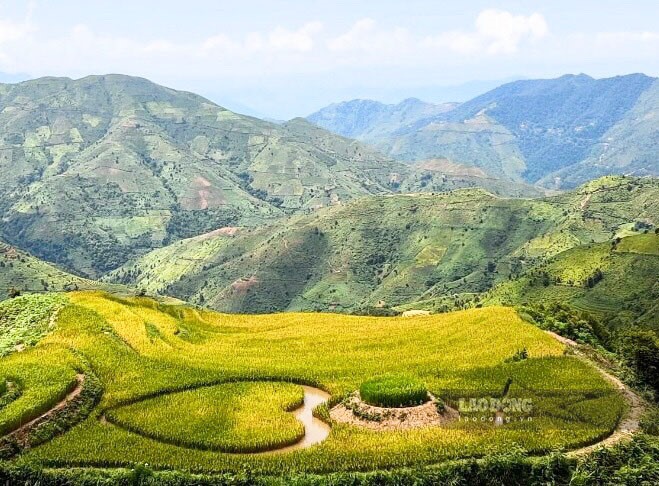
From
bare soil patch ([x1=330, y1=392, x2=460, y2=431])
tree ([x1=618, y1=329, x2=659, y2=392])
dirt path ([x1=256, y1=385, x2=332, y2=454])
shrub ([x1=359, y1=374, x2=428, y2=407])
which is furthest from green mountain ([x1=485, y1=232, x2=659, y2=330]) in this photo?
bare soil patch ([x1=330, y1=392, x2=460, y2=431])

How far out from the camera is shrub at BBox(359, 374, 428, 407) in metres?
39.3

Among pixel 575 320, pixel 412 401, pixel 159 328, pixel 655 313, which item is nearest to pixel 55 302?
pixel 159 328

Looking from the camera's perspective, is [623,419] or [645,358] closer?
[623,419]

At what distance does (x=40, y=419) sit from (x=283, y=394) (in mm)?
16085

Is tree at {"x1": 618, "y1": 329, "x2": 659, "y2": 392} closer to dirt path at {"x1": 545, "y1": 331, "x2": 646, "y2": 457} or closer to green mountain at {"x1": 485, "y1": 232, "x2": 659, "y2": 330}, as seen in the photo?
dirt path at {"x1": 545, "y1": 331, "x2": 646, "y2": 457}

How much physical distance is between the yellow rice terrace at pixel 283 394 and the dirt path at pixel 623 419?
0.67m

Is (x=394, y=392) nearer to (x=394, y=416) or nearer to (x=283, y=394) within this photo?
(x=394, y=416)

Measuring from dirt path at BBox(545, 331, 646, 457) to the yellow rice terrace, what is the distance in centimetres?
67

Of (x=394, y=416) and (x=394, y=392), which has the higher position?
(x=394, y=392)

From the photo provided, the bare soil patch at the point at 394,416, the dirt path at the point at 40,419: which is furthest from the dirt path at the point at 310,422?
the dirt path at the point at 40,419

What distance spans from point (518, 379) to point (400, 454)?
15.9 meters

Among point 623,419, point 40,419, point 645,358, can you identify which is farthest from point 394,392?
point 40,419

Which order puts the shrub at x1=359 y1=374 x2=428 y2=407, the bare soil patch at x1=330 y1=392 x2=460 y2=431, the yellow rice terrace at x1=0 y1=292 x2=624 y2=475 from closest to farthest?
the yellow rice terrace at x1=0 y1=292 x2=624 y2=475 < the bare soil patch at x1=330 y1=392 x2=460 y2=431 < the shrub at x1=359 y1=374 x2=428 y2=407

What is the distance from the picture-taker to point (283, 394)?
43.2 m
